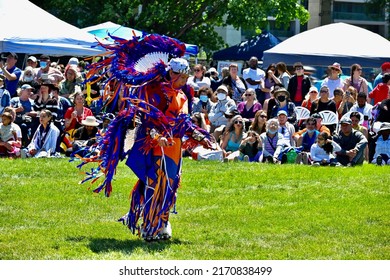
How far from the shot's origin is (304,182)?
13.1m

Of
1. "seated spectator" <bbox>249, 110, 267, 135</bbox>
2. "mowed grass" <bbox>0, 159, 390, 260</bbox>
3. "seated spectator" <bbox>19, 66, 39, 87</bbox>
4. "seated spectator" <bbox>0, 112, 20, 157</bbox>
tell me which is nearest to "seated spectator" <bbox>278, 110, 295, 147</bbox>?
"seated spectator" <bbox>249, 110, 267, 135</bbox>

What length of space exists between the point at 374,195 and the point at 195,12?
2071cm

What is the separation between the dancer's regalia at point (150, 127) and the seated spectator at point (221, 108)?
811cm

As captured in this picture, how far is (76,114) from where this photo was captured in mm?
16469

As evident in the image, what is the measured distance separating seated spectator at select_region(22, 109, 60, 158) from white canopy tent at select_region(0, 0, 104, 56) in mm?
3513

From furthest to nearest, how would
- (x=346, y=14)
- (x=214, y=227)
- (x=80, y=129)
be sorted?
(x=346, y=14)
(x=80, y=129)
(x=214, y=227)

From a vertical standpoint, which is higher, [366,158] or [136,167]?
[136,167]

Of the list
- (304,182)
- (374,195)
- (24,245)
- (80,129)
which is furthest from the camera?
(80,129)

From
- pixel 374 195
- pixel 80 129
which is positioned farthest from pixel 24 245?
pixel 80 129

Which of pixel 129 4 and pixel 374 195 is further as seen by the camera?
pixel 129 4

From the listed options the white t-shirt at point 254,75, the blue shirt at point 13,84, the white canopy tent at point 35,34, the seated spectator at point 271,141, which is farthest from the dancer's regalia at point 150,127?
the white t-shirt at point 254,75

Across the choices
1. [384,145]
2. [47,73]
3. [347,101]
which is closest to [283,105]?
[347,101]

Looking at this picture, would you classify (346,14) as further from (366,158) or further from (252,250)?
(252,250)

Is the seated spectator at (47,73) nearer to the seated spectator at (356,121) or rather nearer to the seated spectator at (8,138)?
the seated spectator at (8,138)
